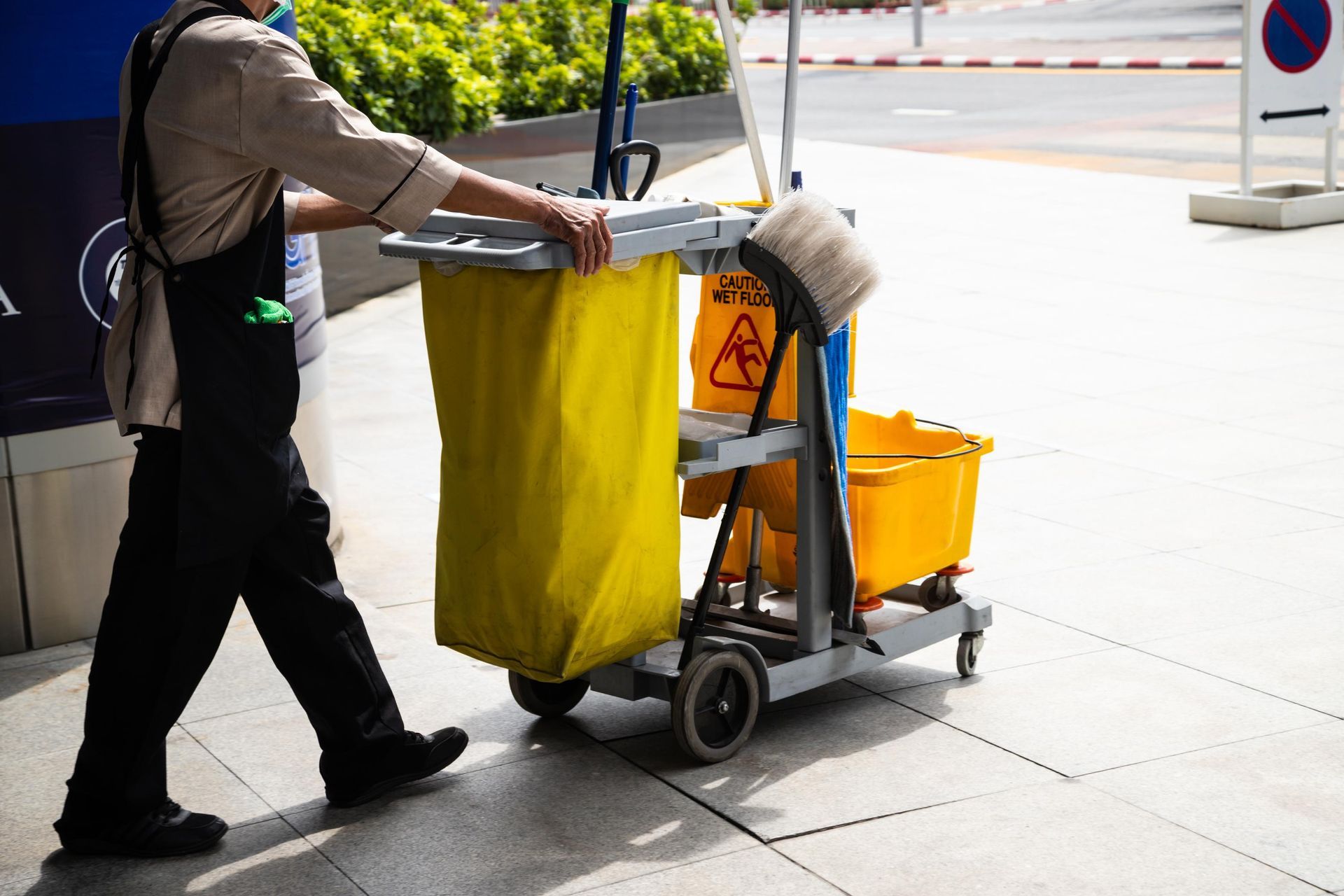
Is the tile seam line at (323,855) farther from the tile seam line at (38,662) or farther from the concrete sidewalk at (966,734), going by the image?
the tile seam line at (38,662)

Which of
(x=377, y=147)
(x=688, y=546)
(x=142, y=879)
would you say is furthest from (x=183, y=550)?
(x=688, y=546)

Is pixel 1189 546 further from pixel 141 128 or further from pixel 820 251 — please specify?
pixel 141 128

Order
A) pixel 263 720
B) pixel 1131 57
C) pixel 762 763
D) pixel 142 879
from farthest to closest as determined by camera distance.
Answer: pixel 1131 57, pixel 263 720, pixel 762 763, pixel 142 879

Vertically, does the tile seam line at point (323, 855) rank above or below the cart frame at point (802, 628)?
below

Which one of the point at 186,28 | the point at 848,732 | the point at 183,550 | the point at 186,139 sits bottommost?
the point at 848,732

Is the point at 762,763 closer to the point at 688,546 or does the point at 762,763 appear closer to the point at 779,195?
the point at 779,195

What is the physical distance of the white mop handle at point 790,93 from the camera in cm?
363

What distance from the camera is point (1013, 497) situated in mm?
5754

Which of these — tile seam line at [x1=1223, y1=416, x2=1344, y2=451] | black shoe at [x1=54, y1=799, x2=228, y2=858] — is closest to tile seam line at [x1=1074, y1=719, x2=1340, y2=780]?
black shoe at [x1=54, y1=799, x2=228, y2=858]

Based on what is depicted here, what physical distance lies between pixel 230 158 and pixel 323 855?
4.73ft

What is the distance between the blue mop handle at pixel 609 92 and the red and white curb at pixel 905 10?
33.8 meters

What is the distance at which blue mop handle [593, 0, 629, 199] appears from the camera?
3.47 metres

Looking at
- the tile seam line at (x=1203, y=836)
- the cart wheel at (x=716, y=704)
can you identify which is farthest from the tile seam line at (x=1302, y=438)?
the cart wheel at (x=716, y=704)

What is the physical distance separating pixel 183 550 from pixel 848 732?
5.36 feet
